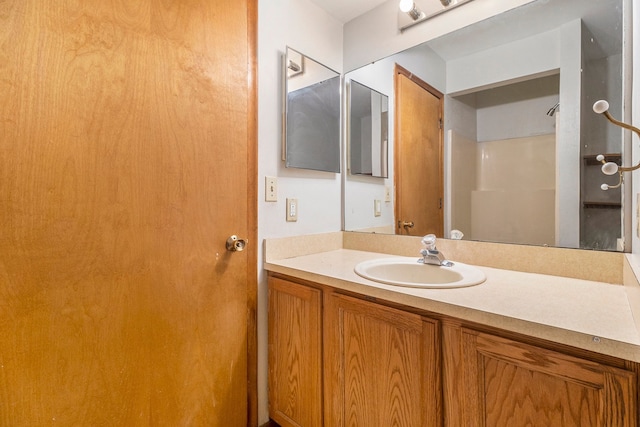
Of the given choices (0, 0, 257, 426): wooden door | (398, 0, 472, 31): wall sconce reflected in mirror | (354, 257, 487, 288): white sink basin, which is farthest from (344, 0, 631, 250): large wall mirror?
(0, 0, 257, 426): wooden door

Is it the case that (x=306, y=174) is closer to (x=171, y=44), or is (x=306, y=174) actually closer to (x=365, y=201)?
(x=365, y=201)

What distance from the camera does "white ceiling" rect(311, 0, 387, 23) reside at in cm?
162

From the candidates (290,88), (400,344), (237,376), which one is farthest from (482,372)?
(290,88)

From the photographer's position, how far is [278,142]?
1.46 m

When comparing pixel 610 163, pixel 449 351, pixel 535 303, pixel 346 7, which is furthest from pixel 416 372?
pixel 346 7

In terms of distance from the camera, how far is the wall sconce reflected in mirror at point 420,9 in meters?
1.42

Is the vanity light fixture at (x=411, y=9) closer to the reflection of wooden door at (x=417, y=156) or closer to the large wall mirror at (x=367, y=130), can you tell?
the reflection of wooden door at (x=417, y=156)

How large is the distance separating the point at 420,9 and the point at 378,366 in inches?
63.0

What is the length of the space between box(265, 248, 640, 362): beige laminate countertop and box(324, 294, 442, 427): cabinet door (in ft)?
0.22

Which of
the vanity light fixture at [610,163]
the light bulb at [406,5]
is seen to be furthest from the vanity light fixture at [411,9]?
the vanity light fixture at [610,163]

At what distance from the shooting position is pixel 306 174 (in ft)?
5.22

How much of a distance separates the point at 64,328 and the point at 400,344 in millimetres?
996

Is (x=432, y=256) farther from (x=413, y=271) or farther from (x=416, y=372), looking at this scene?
(x=416, y=372)

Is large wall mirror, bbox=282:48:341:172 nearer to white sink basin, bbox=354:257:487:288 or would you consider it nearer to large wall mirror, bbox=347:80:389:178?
large wall mirror, bbox=347:80:389:178
